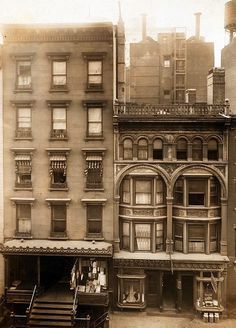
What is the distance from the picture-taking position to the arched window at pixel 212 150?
967 inches

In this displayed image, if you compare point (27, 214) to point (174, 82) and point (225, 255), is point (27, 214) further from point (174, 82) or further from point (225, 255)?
point (174, 82)

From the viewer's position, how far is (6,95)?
25.1m

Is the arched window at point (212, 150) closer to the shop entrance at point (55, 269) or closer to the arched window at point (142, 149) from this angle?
the arched window at point (142, 149)

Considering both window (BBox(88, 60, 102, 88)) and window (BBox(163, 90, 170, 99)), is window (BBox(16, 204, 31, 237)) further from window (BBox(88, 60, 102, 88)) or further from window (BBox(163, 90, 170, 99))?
window (BBox(163, 90, 170, 99))

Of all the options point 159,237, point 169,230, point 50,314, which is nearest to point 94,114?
point 169,230

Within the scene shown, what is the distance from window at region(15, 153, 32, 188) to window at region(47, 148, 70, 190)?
5.15 feet

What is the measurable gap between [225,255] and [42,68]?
1775 cm

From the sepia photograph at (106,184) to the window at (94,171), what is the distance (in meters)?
0.07

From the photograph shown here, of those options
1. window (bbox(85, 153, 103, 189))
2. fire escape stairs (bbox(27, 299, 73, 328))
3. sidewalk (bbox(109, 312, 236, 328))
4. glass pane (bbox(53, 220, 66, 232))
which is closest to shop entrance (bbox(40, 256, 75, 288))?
glass pane (bbox(53, 220, 66, 232))

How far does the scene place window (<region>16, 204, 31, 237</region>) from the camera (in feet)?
83.9

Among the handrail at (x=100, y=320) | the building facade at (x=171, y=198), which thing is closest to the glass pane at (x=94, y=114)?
the building facade at (x=171, y=198)

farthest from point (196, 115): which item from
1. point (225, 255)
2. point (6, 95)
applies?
point (6, 95)

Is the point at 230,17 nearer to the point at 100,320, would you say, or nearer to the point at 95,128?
the point at 95,128

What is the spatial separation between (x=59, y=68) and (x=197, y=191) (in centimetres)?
1263
